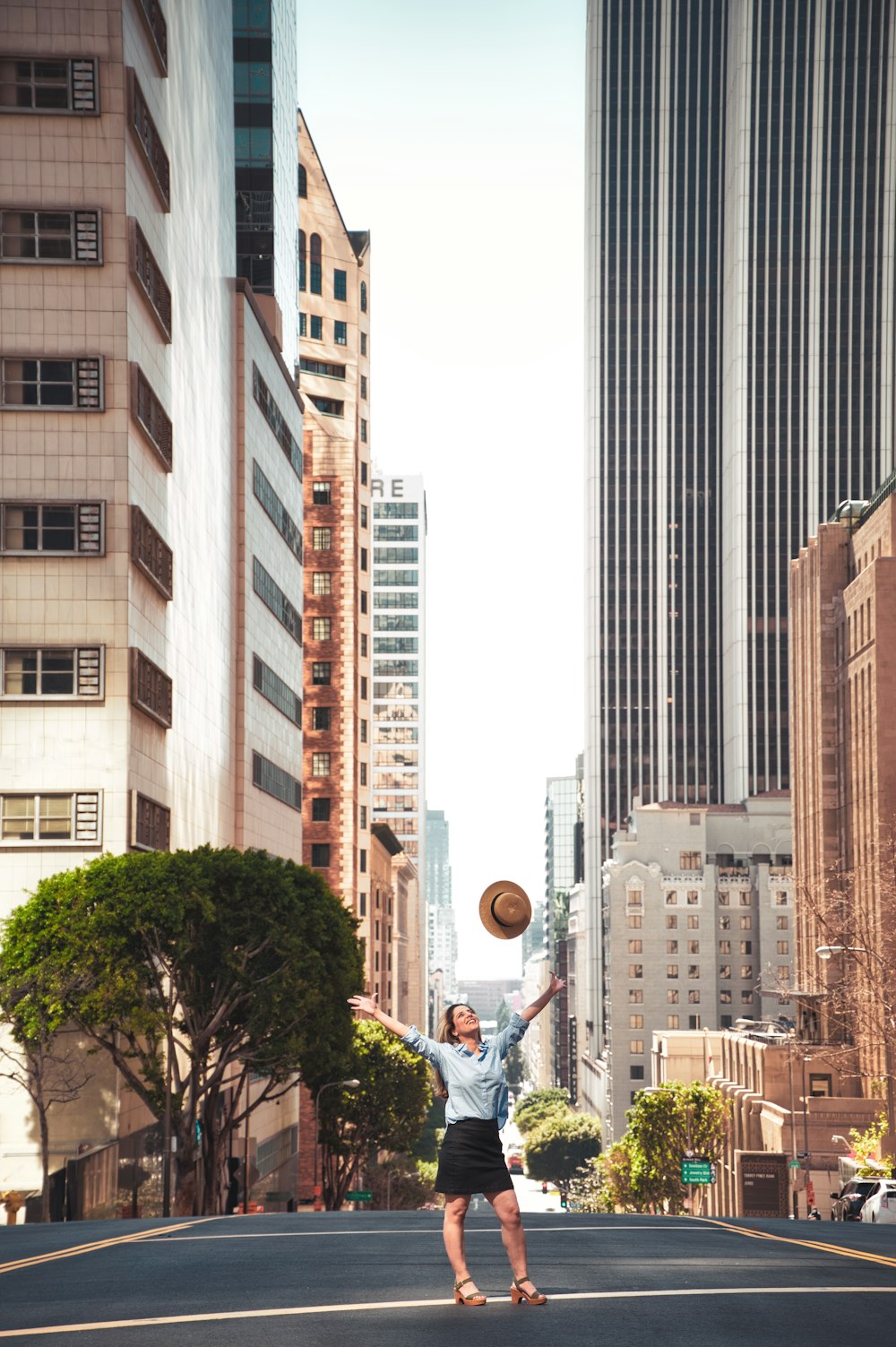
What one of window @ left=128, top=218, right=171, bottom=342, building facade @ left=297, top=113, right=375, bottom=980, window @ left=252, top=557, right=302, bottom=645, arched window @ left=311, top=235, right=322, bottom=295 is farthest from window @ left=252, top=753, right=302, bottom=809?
arched window @ left=311, top=235, right=322, bottom=295

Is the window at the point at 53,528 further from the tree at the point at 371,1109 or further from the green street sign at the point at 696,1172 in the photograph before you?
the green street sign at the point at 696,1172

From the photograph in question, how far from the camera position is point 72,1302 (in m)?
11.6

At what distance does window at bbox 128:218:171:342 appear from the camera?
48812mm

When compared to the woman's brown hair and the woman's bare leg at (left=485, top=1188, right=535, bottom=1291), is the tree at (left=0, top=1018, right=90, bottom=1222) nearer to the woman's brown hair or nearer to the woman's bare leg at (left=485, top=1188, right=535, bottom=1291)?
the woman's brown hair

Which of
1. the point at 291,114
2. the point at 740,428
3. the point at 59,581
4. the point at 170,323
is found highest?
the point at 740,428

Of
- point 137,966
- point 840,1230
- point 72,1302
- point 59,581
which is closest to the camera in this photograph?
point 72,1302

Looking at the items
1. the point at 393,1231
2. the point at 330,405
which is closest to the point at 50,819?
the point at 393,1231

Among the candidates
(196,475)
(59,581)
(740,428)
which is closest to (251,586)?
(196,475)

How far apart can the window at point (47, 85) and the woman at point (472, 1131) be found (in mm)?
42797

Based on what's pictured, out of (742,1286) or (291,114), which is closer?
(742,1286)

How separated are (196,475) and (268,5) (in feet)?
136

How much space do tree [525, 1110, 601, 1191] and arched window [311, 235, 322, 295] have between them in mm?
88117

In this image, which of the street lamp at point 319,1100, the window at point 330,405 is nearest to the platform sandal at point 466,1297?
the street lamp at point 319,1100

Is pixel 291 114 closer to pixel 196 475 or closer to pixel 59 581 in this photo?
pixel 196 475
